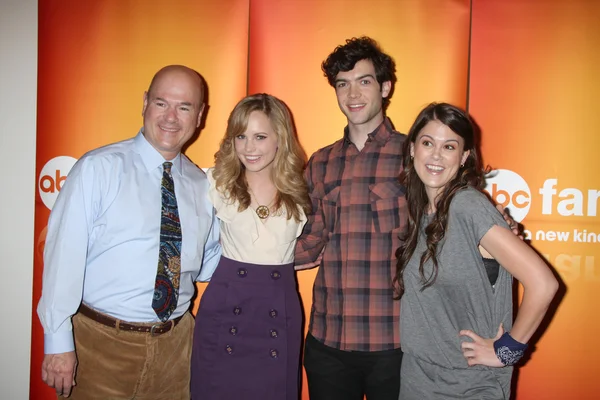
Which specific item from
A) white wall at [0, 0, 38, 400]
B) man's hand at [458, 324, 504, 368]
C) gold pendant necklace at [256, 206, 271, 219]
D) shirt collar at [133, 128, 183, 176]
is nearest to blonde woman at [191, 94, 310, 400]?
gold pendant necklace at [256, 206, 271, 219]

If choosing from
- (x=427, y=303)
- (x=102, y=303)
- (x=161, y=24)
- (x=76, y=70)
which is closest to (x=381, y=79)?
(x=427, y=303)

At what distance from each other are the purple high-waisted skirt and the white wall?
1.96 metres

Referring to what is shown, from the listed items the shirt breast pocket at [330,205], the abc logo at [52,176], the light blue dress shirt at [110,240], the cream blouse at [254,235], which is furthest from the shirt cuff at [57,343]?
the abc logo at [52,176]

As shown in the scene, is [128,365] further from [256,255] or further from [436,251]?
[436,251]

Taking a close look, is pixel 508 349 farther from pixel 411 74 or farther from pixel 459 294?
pixel 411 74

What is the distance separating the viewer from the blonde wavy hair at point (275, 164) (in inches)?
96.5

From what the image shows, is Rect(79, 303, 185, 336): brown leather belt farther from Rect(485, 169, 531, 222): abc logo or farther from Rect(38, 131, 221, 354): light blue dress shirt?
Rect(485, 169, 531, 222): abc logo

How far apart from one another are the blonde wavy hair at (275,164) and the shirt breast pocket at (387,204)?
0.39 meters

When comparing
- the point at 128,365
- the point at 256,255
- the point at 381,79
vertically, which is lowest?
the point at 128,365

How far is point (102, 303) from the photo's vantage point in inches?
87.0

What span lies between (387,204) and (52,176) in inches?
97.6

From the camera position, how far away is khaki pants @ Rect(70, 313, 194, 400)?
218cm

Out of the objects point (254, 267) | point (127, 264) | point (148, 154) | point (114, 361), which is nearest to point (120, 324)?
point (114, 361)

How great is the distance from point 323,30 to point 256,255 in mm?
1701
